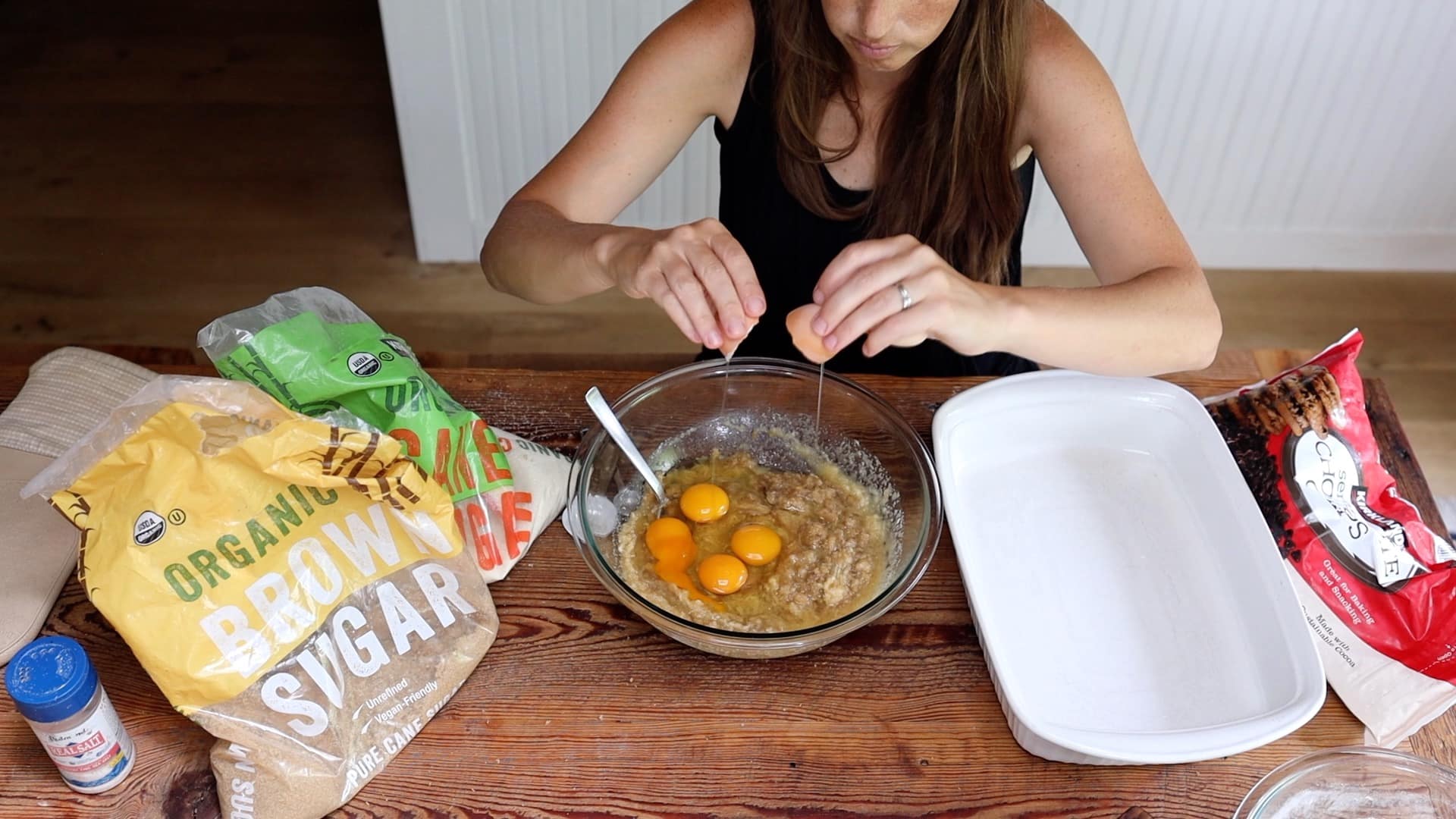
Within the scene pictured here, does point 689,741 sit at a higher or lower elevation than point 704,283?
lower

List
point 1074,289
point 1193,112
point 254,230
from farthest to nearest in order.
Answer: point 254,230
point 1193,112
point 1074,289

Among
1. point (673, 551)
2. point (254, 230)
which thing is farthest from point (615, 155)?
point (254, 230)

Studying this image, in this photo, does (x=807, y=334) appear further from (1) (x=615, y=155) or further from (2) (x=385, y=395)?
(1) (x=615, y=155)

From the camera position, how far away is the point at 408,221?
298 cm

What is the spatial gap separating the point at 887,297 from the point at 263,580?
2.01 ft

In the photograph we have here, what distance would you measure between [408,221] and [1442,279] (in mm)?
2645

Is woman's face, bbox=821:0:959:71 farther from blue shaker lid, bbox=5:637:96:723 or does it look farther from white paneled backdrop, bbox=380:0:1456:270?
white paneled backdrop, bbox=380:0:1456:270

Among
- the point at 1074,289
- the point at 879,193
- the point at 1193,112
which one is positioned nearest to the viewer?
the point at 1074,289

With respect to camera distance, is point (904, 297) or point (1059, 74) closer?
point (904, 297)

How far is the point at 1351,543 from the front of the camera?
1107 mm

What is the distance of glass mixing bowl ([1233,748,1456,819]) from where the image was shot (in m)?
0.97

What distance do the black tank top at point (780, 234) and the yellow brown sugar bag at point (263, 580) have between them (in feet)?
2.32

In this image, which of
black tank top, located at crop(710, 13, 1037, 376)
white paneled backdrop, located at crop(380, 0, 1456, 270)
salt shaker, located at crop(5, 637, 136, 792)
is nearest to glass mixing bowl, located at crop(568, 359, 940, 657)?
black tank top, located at crop(710, 13, 1037, 376)

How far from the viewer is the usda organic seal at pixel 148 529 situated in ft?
3.08
